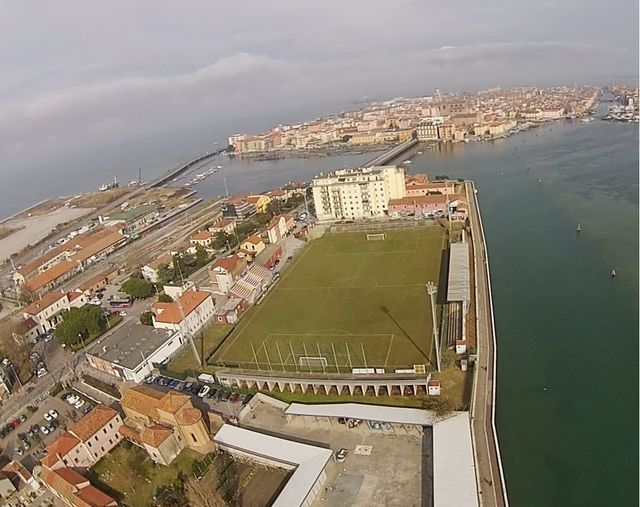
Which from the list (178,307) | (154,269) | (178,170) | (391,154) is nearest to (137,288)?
(154,269)


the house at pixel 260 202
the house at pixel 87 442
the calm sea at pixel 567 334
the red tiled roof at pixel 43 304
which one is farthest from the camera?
the house at pixel 260 202

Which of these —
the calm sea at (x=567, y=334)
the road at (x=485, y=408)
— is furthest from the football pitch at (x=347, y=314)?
the calm sea at (x=567, y=334)

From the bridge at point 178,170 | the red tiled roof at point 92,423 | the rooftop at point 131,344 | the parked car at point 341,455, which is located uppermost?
the bridge at point 178,170

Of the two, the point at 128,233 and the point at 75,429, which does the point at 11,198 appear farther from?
the point at 75,429

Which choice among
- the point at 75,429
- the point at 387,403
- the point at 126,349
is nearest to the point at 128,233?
the point at 126,349

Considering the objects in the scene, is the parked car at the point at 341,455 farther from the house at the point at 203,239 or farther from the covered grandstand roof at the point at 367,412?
the house at the point at 203,239

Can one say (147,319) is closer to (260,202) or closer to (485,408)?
(485,408)
